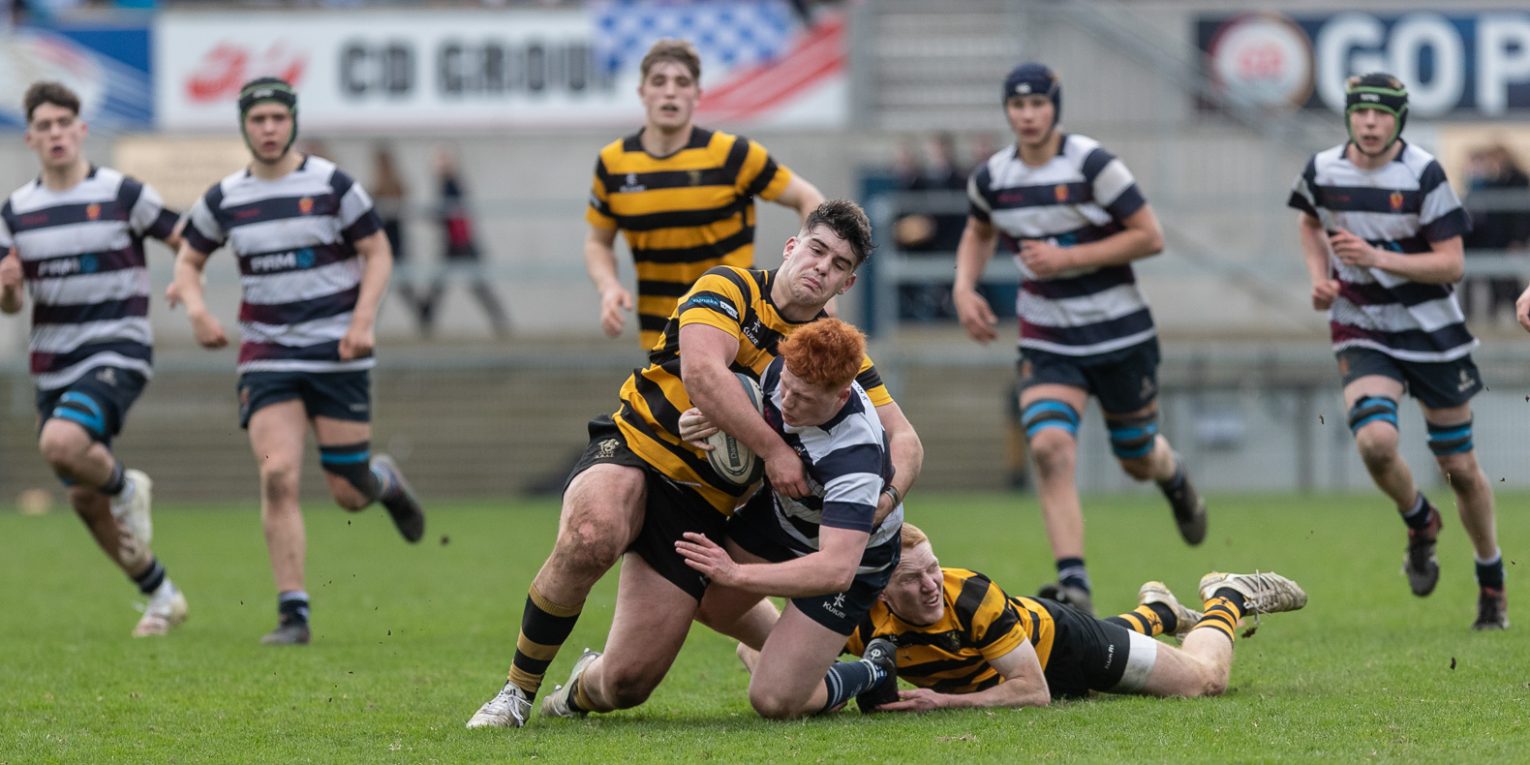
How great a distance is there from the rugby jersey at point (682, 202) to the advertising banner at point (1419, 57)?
13.9 metres

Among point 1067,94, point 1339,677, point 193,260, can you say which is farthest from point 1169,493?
point 1067,94

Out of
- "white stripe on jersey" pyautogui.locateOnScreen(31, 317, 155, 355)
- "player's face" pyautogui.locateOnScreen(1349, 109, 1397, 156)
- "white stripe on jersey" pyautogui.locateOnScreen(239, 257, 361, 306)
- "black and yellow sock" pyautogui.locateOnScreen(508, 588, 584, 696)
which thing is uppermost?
"player's face" pyautogui.locateOnScreen(1349, 109, 1397, 156)

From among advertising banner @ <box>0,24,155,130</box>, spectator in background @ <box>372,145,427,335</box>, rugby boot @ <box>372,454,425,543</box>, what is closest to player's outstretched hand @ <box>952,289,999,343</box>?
rugby boot @ <box>372,454,425,543</box>

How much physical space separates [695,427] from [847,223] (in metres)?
0.78

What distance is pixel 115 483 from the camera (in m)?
9.51

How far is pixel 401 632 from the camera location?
9.38 m

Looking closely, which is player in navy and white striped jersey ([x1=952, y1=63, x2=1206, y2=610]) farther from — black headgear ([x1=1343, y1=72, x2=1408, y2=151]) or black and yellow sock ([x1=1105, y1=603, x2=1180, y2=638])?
black and yellow sock ([x1=1105, y1=603, x2=1180, y2=638])

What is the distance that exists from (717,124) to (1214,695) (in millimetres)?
15631

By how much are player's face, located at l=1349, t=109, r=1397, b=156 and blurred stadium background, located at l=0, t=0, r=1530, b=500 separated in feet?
32.5

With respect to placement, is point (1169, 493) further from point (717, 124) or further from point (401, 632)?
point (717, 124)

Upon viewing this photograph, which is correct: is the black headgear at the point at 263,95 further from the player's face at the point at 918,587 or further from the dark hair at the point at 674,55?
the player's face at the point at 918,587

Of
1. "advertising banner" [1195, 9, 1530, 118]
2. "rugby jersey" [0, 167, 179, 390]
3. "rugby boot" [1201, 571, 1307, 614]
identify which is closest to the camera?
"rugby boot" [1201, 571, 1307, 614]

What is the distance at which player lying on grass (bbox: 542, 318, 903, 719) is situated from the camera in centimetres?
592

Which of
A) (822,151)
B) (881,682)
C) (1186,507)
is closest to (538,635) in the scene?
(881,682)
